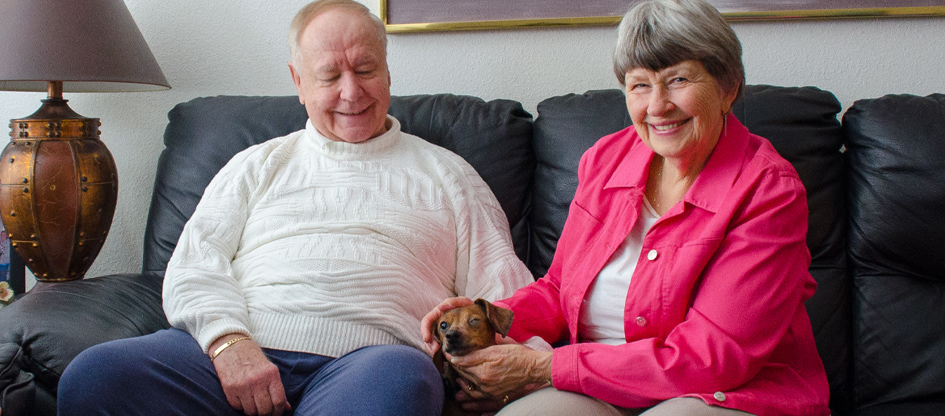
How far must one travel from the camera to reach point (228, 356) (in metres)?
1.26

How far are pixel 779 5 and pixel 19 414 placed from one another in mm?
2136

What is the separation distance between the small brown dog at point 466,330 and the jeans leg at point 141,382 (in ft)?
1.35

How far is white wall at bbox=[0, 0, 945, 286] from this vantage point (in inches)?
76.1

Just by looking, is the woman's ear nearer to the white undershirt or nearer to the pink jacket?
the pink jacket

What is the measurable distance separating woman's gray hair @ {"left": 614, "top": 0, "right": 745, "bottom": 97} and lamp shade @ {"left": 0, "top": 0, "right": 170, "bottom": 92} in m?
1.48

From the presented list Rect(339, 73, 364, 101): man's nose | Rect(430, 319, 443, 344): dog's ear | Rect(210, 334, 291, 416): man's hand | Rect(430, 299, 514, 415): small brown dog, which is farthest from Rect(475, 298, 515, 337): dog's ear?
Rect(339, 73, 364, 101): man's nose

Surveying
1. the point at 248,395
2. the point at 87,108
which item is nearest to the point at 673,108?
the point at 248,395

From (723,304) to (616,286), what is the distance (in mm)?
223

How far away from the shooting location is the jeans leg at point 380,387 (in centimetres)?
113

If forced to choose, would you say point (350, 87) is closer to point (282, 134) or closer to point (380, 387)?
point (282, 134)

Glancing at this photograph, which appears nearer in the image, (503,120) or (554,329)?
(554,329)

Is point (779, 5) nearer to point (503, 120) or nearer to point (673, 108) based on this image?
point (503, 120)

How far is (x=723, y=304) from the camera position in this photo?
109 centimetres

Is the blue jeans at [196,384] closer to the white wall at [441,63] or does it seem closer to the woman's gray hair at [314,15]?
the woman's gray hair at [314,15]
